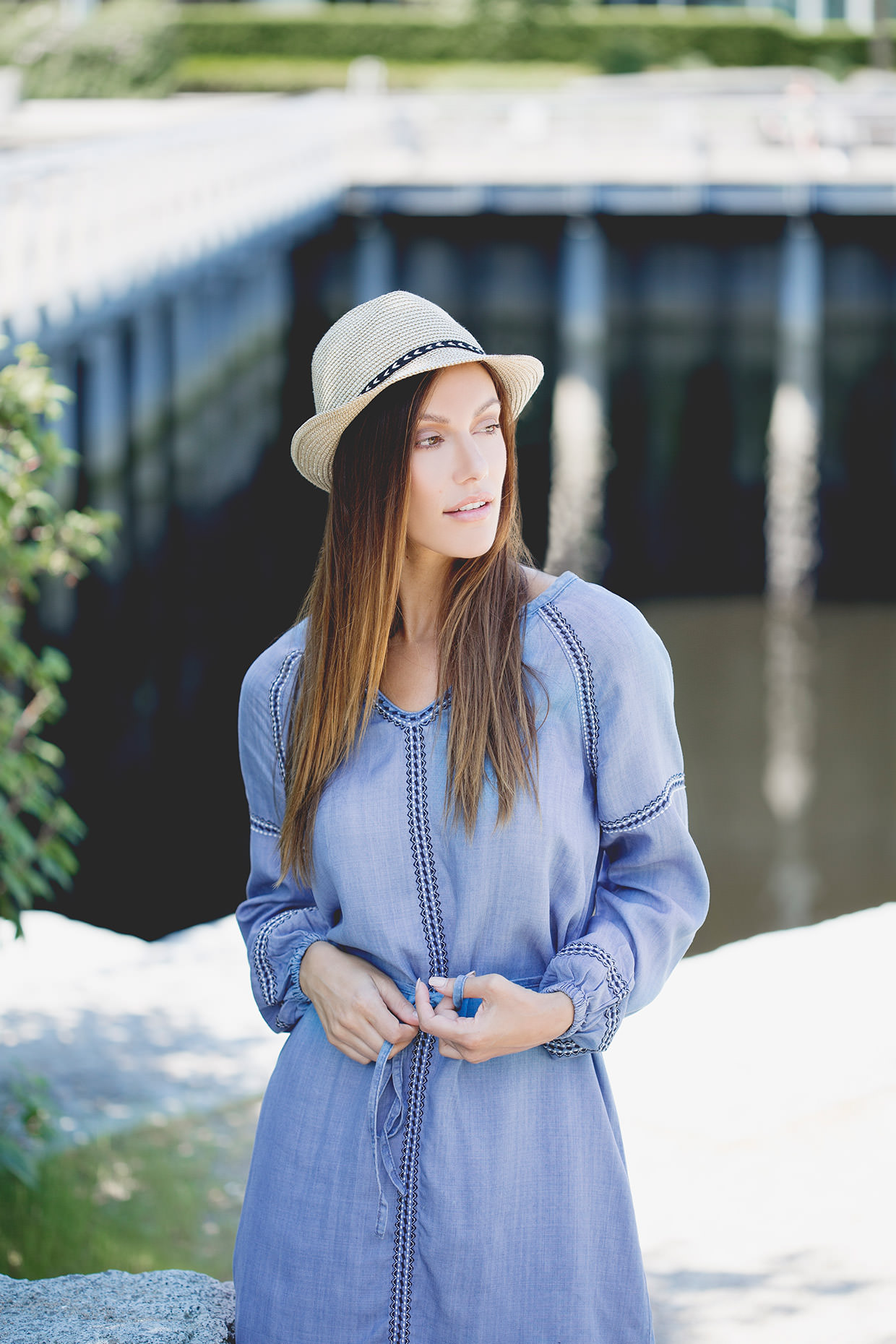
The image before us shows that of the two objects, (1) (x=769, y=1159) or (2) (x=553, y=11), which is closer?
(1) (x=769, y=1159)

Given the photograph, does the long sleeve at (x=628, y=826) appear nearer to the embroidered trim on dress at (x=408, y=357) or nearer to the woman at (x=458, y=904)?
the woman at (x=458, y=904)

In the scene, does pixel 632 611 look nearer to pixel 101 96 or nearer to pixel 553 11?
pixel 101 96

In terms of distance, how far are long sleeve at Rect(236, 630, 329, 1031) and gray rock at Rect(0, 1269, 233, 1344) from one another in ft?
1.37

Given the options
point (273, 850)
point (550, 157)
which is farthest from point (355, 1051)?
point (550, 157)

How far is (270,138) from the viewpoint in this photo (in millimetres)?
17188

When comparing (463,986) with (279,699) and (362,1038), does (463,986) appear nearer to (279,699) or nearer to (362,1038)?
(362,1038)

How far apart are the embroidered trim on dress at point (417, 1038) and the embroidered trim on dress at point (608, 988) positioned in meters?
0.13

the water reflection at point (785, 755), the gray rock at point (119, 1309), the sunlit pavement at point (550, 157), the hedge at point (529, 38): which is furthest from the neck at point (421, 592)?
the hedge at point (529, 38)

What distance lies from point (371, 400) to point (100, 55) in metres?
30.5

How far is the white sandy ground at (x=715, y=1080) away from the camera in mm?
2977

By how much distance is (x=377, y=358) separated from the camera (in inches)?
64.9

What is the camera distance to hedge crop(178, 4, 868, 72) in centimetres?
3122

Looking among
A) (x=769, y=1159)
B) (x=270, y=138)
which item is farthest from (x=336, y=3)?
(x=769, y=1159)

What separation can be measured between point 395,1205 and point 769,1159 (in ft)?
6.82
